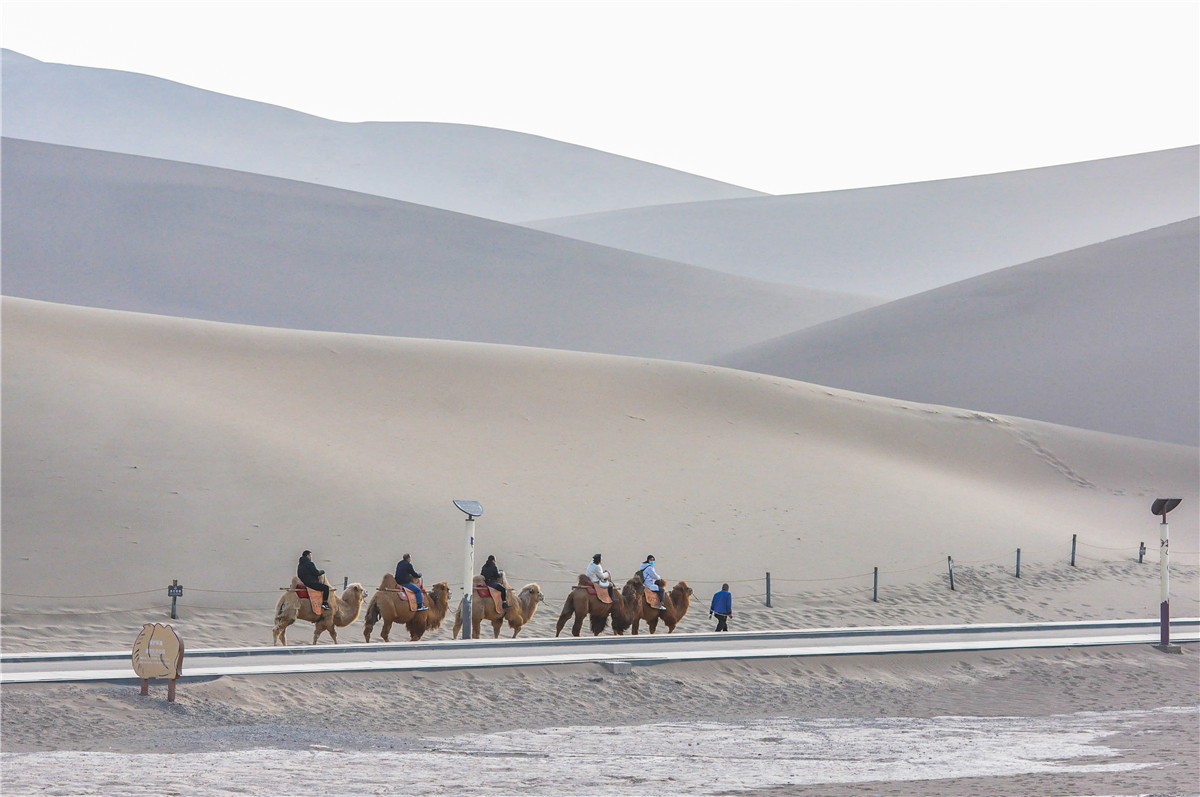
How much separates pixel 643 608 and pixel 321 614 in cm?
520

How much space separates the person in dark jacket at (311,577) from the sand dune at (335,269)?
52.2m

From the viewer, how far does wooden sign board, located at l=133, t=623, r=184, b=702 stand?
13.8 m

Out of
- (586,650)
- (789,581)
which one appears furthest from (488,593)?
(789,581)

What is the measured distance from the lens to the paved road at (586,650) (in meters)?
16.1

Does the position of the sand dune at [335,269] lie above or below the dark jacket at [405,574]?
above

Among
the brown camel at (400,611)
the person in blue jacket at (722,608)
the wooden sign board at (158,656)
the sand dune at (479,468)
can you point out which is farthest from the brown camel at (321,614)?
the person in blue jacket at (722,608)

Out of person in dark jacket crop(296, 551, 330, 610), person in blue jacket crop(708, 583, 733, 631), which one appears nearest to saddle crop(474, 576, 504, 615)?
person in dark jacket crop(296, 551, 330, 610)

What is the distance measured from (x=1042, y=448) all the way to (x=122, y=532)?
1133 inches

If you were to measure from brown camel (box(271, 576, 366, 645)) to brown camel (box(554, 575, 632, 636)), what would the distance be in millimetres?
3151

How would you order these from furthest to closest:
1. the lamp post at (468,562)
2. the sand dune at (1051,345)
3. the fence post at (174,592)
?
the sand dune at (1051,345), the fence post at (174,592), the lamp post at (468,562)

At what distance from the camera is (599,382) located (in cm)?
4212

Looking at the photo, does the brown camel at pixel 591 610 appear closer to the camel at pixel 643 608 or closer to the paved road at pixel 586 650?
the camel at pixel 643 608

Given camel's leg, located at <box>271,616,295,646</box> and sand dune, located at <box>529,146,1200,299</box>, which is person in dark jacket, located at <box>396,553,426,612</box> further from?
sand dune, located at <box>529,146,1200,299</box>

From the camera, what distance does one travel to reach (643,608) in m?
22.5
